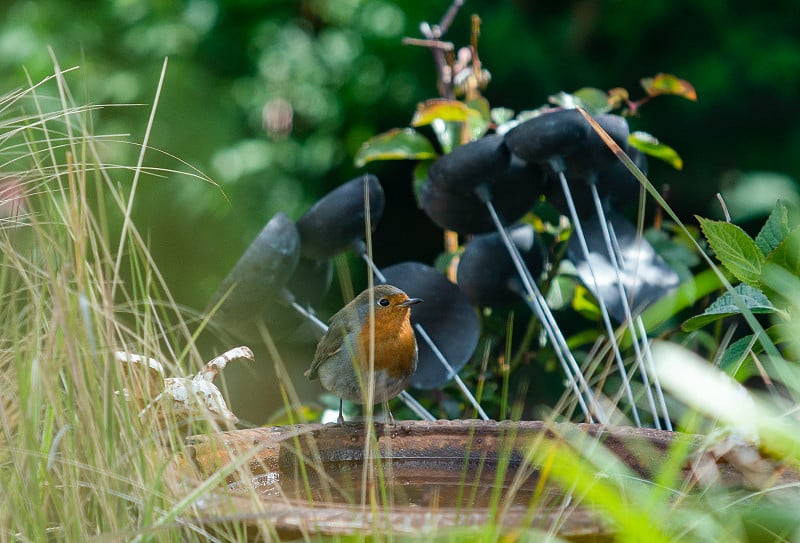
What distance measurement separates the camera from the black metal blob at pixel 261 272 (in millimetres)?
2158

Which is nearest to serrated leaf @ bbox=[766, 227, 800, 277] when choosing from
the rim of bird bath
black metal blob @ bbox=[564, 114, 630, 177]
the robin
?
the rim of bird bath

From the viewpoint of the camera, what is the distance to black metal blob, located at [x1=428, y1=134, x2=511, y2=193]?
2.28 metres

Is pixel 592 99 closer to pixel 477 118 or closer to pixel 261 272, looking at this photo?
pixel 477 118

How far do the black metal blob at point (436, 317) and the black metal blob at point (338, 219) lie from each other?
208 mm

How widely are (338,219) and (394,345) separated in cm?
37

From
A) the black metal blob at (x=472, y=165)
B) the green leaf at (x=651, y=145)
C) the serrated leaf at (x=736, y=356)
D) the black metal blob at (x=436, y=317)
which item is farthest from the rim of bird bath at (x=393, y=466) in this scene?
the green leaf at (x=651, y=145)

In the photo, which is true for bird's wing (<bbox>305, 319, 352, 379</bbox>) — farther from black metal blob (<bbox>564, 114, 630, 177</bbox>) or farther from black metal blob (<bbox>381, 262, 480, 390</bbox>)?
black metal blob (<bbox>564, 114, 630, 177</bbox>)

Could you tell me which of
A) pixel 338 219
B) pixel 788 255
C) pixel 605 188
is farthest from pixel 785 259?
pixel 338 219

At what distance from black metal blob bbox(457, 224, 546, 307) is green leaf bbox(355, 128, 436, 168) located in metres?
0.33

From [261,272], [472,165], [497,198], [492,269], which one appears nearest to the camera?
[261,272]

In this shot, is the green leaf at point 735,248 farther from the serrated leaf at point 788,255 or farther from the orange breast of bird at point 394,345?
the orange breast of bird at point 394,345

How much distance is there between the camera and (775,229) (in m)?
1.81

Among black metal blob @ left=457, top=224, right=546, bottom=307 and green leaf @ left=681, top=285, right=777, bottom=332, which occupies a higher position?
green leaf @ left=681, top=285, right=777, bottom=332

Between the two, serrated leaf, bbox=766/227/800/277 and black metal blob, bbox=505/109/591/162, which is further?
black metal blob, bbox=505/109/591/162
